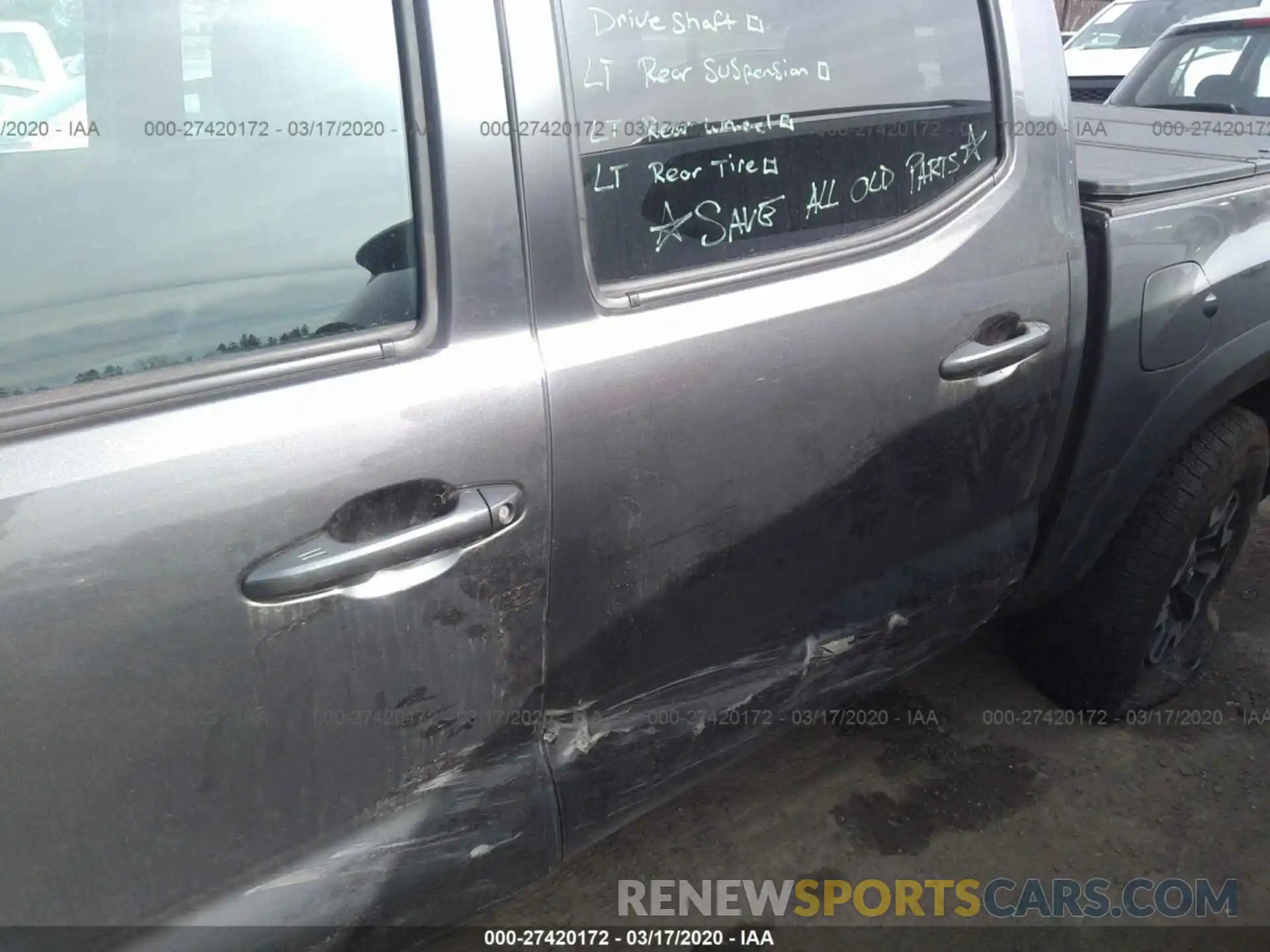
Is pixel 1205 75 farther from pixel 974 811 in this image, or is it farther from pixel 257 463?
pixel 257 463

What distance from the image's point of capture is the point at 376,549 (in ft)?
3.98

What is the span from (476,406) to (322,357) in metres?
0.19

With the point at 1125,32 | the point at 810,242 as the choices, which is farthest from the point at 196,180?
the point at 1125,32

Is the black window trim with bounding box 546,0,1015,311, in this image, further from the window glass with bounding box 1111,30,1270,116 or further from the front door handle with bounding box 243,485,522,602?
the window glass with bounding box 1111,30,1270,116

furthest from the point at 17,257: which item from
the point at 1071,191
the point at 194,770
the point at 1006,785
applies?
the point at 1006,785

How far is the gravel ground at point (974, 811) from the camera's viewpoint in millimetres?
2207

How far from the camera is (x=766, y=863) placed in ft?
7.41

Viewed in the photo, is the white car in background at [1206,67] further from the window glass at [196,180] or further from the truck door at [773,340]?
the window glass at [196,180]

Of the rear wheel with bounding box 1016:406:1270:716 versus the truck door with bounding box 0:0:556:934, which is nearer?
the truck door with bounding box 0:0:556:934

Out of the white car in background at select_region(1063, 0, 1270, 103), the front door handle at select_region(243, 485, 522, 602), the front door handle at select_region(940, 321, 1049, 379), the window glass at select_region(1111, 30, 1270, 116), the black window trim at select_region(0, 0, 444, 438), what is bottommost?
the front door handle at select_region(243, 485, 522, 602)

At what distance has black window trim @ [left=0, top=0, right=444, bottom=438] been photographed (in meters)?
1.10

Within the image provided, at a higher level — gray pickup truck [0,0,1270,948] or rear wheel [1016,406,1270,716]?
gray pickup truck [0,0,1270,948]

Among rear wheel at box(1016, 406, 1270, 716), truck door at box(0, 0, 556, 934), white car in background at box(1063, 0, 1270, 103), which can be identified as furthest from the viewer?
white car in background at box(1063, 0, 1270, 103)
